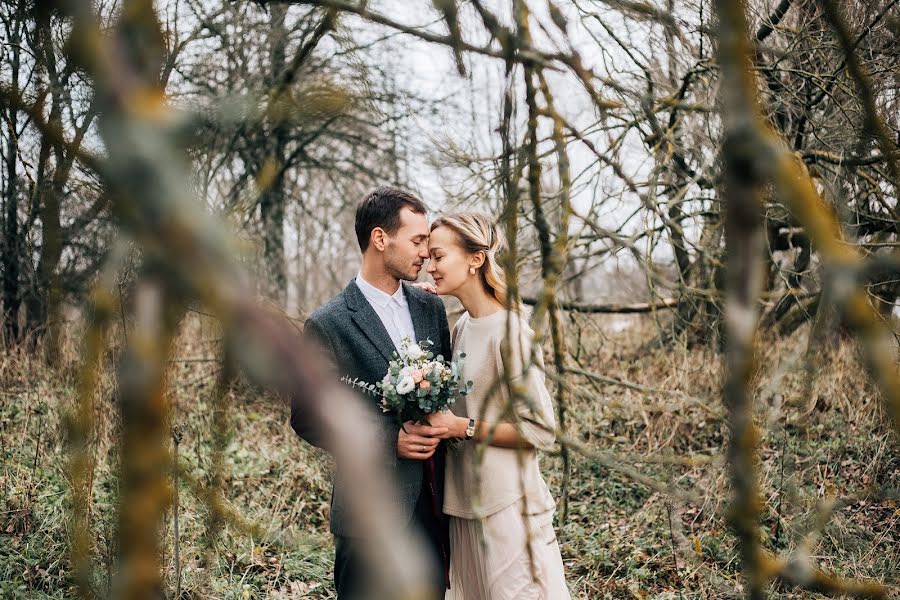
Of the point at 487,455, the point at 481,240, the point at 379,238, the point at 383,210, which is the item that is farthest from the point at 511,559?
the point at 383,210

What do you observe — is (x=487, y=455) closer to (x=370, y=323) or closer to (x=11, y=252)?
(x=370, y=323)

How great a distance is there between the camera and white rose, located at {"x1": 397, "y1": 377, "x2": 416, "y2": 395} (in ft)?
8.50

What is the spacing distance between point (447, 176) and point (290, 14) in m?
2.84

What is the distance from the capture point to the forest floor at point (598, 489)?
4.27m

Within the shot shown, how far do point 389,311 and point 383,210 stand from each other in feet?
1.52

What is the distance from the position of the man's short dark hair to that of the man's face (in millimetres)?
32

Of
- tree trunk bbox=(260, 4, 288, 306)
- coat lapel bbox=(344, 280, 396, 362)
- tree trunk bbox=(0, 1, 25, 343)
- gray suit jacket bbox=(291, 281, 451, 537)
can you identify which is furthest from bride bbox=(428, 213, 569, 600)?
tree trunk bbox=(260, 4, 288, 306)

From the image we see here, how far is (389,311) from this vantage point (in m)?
3.20

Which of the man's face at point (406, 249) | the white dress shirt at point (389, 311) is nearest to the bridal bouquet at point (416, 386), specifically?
the white dress shirt at point (389, 311)

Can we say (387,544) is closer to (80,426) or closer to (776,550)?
(80,426)

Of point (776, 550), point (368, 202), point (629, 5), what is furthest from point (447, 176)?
point (629, 5)

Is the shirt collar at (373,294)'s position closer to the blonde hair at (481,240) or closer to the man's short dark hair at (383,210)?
the man's short dark hair at (383,210)

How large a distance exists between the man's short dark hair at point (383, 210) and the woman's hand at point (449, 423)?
87 cm

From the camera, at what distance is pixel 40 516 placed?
4.46 meters
